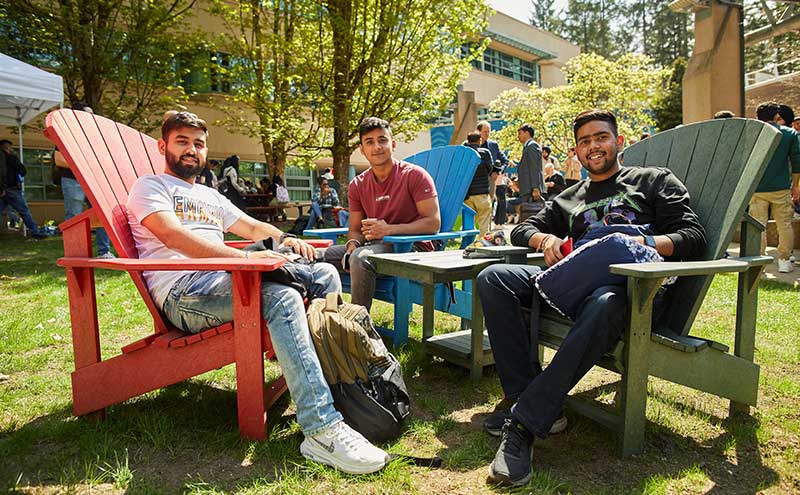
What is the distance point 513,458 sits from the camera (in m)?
1.86

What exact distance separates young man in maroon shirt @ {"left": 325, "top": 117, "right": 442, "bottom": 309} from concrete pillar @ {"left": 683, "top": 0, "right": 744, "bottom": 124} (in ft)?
25.3

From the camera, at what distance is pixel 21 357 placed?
315 cm

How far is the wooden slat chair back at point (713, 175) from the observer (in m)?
2.16

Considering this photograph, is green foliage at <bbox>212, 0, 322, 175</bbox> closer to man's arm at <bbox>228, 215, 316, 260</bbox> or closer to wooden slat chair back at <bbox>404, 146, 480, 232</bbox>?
wooden slat chair back at <bbox>404, 146, 480, 232</bbox>

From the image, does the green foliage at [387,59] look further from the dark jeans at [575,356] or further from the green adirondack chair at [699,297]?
the dark jeans at [575,356]

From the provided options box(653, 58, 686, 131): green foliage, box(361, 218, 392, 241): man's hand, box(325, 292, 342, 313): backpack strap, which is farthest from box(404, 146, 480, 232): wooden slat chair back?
box(653, 58, 686, 131): green foliage

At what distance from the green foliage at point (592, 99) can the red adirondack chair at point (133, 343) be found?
21.6 meters

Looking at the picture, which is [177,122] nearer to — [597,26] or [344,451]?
[344,451]

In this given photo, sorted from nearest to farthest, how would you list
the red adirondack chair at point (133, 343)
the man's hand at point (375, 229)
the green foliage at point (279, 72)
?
the red adirondack chair at point (133, 343) → the man's hand at point (375, 229) → the green foliage at point (279, 72)

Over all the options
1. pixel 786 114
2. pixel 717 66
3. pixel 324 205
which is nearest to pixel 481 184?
pixel 786 114

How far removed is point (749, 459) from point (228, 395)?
229 centimetres

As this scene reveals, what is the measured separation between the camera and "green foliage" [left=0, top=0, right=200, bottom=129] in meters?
10.4

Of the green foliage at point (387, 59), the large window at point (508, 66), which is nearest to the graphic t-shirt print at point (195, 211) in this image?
the green foliage at point (387, 59)

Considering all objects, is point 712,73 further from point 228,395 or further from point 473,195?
point 228,395
